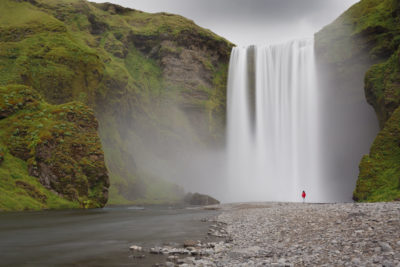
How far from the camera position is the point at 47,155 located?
3775cm

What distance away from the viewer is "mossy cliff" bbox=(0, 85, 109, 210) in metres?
34.1

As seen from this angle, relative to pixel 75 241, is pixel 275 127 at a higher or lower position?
higher

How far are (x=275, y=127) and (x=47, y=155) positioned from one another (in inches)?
2020

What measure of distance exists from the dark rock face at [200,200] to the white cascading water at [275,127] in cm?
1735

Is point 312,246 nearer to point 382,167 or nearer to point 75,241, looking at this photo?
point 75,241

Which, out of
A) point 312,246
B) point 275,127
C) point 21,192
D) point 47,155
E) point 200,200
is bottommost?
point 200,200

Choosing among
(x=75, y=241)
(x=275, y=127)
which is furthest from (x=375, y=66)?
(x=75, y=241)

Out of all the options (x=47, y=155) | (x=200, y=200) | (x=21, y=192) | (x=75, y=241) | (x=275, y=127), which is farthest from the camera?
(x=275, y=127)

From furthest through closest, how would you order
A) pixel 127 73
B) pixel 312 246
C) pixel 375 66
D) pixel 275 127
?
pixel 127 73
pixel 275 127
pixel 375 66
pixel 312 246

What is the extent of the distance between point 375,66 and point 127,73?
55606 millimetres

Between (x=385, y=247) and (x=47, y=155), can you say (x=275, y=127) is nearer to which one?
(x=47, y=155)

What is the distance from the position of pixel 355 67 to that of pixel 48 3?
264 feet

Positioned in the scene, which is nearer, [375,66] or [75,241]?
[75,241]

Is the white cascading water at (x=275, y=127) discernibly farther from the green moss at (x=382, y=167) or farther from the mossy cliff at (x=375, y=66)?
the green moss at (x=382, y=167)
